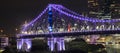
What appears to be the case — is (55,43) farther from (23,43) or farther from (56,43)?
(23,43)

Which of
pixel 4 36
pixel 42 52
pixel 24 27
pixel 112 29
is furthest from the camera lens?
pixel 4 36

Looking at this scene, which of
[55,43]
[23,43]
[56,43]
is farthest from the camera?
[23,43]

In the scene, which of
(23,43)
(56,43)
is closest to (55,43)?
(56,43)

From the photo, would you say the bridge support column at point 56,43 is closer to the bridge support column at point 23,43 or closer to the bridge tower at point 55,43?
the bridge tower at point 55,43

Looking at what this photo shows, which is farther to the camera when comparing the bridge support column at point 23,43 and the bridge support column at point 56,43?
the bridge support column at point 23,43

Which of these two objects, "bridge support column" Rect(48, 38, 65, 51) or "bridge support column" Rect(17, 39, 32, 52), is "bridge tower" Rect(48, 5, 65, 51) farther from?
"bridge support column" Rect(17, 39, 32, 52)

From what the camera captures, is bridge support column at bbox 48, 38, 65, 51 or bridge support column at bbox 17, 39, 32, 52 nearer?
bridge support column at bbox 48, 38, 65, 51

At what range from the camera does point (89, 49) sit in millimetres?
68750

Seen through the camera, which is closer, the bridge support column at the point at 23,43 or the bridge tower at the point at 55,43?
the bridge tower at the point at 55,43

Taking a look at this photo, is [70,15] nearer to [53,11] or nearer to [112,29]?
[53,11]

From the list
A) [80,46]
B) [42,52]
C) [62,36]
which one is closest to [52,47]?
[62,36]

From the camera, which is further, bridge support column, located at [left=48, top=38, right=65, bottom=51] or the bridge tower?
bridge support column, located at [left=48, top=38, right=65, bottom=51]

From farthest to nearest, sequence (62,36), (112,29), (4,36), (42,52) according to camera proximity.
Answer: (4,36), (62,36), (112,29), (42,52)

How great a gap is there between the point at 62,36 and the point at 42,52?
1895 cm
